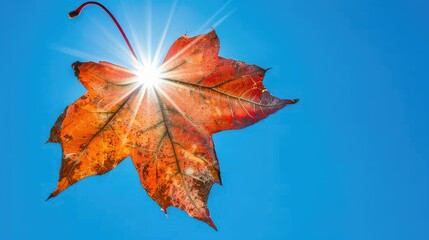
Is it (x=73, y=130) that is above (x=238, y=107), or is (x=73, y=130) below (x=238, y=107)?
below

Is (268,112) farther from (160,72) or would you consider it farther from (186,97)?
(160,72)

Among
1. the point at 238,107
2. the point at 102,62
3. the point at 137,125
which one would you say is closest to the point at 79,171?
the point at 137,125

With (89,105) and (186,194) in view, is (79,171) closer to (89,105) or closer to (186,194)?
(89,105)

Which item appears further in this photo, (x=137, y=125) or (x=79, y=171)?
(x=137, y=125)

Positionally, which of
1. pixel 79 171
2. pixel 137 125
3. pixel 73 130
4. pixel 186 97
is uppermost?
pixel 186 97
